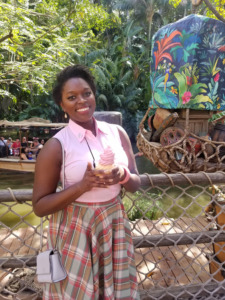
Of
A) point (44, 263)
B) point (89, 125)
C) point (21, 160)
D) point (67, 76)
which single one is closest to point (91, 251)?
point (44, 263)

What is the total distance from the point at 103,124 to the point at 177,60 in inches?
112

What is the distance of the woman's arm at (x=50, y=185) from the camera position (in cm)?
102

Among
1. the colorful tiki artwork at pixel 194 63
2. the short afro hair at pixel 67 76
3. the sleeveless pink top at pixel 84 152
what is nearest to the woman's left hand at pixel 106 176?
the sleeveless pink top at pixel 84 152

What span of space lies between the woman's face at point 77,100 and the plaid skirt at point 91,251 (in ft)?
1.17

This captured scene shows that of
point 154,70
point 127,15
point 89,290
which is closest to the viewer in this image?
point 89,290

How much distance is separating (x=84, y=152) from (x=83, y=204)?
205 mm

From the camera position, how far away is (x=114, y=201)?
1.16m

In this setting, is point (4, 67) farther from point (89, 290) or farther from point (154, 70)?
point (89, 290)

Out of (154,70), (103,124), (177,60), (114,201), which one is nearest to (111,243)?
(114,201)

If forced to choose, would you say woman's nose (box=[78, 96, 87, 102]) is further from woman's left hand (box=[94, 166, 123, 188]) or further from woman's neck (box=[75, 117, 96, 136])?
woman's left hand (box=[94, 166, 123, 188])

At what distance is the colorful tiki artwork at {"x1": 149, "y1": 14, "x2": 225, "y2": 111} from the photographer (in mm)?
3539

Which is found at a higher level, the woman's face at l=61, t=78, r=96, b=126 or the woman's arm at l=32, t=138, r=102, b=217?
the woman's face at l=61, t=78, r=96, b=126

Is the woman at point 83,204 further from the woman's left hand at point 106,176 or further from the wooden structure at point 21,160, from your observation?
the wooden structure at point 21,160

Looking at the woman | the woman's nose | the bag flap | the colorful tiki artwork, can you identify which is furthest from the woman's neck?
the colorful tiki artwork
